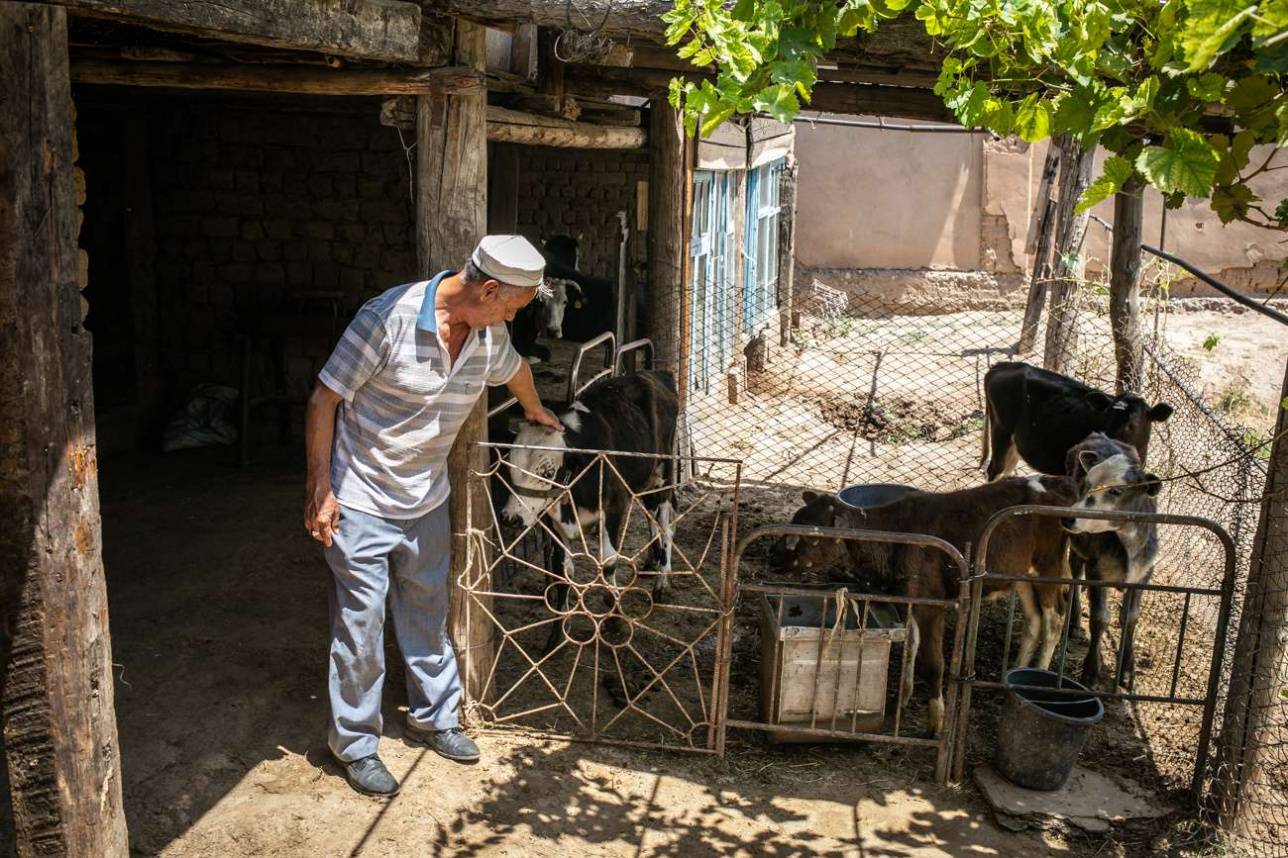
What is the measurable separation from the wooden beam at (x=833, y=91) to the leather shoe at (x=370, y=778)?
4.36 metres

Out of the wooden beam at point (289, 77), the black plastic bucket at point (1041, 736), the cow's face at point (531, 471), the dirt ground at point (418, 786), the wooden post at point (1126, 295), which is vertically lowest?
the dirt ground at point (418, 786)

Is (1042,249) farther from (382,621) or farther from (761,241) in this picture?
(382,621)

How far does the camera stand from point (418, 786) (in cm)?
493

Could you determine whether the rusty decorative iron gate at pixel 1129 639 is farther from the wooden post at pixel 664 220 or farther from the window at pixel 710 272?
the window at pixel 710 272

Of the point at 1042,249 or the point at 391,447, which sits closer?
the point at 391,447

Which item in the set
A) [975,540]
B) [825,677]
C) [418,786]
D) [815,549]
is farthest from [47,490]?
[975,540]

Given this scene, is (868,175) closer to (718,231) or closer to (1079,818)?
(718,231)

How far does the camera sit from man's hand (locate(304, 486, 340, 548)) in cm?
455

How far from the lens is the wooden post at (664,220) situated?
27.8 feet

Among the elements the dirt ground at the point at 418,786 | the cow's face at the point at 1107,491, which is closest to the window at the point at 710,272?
the cow's face at the point at 1107,491

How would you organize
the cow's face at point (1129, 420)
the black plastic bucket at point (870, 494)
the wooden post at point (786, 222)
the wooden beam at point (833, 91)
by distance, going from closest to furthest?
the black plastic bucket at point (870, 494) < the cow's face at point (1129, 420) < the wooden beam at point (833, 91) < the wooden post at point (786, 222)

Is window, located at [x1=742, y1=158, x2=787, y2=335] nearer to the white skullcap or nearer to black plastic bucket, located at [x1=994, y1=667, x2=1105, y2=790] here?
black plastic bucket, located at [x1=994, y1=667, x2=1105, y2=790]

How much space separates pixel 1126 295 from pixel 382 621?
6071mm

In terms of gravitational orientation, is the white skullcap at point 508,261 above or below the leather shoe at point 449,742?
above
